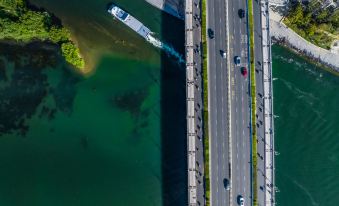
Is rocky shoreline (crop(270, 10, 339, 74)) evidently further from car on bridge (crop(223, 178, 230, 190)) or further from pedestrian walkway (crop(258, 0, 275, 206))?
car on bridge (crop(223, 178, 230, 190))

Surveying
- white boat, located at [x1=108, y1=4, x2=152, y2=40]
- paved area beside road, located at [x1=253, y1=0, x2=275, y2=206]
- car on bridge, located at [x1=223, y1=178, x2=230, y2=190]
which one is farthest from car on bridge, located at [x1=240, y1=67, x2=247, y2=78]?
white boat, located at [x1=108, y1=4, x2=152, y2=40]

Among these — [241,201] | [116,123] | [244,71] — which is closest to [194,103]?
[244,71]

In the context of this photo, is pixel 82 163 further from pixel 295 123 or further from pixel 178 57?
pixel 295 123

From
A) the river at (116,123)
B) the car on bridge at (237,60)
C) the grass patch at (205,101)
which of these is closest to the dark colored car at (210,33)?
the grass patch at (205,101)

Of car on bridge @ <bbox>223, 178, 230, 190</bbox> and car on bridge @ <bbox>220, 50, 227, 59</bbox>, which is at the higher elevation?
car on bridge @ <bbox>220, 50, 227, 59</bbox>

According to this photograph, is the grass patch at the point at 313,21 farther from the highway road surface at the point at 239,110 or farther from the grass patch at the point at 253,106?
the highway road surface at the point at 239,110

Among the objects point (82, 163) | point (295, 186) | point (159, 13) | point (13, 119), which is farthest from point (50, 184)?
point (295, 186)

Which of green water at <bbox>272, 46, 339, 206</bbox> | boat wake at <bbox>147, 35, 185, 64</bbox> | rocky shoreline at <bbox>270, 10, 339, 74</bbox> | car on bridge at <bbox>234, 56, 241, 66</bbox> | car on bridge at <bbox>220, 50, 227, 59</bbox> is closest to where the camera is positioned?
car on bridge at <bbox>234, 56, 241, 66</bbox>
